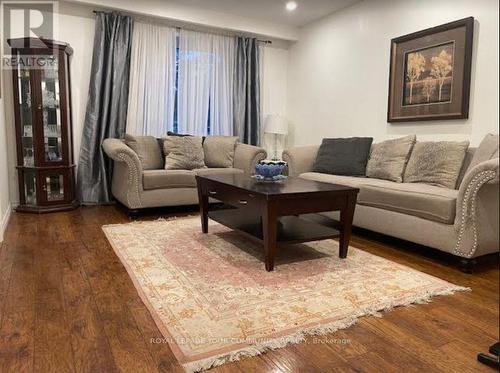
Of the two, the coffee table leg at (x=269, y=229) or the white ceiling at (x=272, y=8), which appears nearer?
the coffee table leg at (x=269, y=229)

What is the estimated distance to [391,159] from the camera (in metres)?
3.38

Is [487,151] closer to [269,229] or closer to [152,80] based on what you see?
[269,229]

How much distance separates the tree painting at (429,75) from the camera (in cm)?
330

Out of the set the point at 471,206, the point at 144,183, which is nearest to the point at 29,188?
the point at 144,183

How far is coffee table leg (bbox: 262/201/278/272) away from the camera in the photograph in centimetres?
215

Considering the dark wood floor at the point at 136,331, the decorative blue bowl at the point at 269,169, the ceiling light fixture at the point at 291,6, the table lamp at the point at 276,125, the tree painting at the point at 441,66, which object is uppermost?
the ceiling light fixture at the point at 291,6

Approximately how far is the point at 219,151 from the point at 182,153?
486mm

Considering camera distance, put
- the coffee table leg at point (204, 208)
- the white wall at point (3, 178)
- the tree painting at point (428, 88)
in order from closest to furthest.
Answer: the coffee table leg at point (204, 208) < the white wall at point (3, 178) < the tree painting at point (428, 88)

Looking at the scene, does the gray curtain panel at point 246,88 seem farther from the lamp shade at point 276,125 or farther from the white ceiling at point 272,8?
the white ceiling at point 272,8

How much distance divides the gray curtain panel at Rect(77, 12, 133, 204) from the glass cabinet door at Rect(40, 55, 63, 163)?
321mm

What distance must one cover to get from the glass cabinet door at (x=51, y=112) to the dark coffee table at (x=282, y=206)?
79.4 inches

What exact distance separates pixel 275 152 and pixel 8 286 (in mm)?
3996

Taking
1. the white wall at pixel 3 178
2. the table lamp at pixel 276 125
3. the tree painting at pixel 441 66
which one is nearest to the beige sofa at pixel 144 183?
the white wall at pixel 3 178

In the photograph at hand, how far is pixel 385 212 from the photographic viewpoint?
286 centimetres
